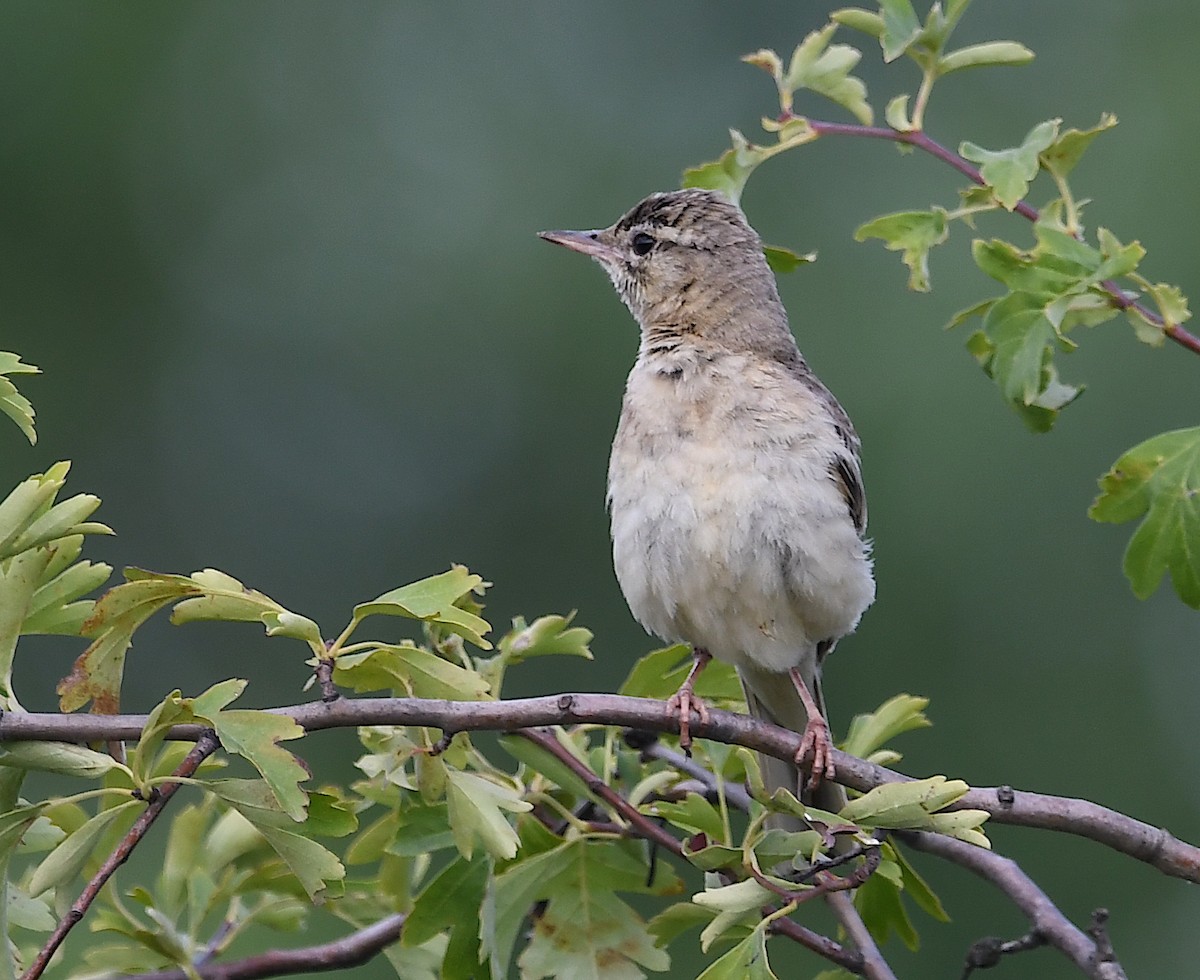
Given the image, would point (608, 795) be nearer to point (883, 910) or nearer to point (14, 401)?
point (883, 910)

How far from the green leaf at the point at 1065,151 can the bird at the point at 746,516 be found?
855 millimetres

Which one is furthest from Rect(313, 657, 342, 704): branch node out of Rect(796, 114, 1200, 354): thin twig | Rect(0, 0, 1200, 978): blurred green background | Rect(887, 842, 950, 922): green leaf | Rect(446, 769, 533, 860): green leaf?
Rect(0, 0, 1200, 978): blurred green background

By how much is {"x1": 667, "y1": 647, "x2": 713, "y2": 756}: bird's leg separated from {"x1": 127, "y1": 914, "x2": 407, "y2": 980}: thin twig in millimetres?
688

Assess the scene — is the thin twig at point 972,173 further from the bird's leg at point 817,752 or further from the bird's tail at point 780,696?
the bird's tail at point 780,696

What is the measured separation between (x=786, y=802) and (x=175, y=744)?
1103 mm

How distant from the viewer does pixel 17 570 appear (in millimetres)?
2568

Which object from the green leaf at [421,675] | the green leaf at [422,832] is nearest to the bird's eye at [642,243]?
the green leaf at [422,832]

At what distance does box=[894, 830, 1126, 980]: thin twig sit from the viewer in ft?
9.60

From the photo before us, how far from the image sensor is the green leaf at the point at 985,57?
3.47 meters

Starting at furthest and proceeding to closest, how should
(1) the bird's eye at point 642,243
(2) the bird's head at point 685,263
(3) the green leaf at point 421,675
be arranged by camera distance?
1. (1) the bird's eye at point 642,243
2. (2) the bird's head at point 685,263
3. (3) the green leaf at point 421,675

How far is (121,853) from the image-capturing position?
2352 mm

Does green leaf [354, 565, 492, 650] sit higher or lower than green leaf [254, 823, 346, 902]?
higher

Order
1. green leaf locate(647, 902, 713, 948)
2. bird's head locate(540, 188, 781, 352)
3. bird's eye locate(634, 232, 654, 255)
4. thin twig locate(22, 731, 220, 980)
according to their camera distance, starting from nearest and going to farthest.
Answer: thin twig locate(22, 731, 220, 980) → green leaf locate(647, 902, 713, 948) → bird's head locate(540, 188, 781, 352) → bird's eye locate(634, 232, 654, 255)

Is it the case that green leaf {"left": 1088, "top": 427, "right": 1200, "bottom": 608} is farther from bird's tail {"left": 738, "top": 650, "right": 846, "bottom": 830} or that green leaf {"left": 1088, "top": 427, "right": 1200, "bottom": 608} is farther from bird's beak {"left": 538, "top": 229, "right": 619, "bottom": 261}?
bird's beak {"left": 538, "top": 229, "right": 619, "bottom": 261}
